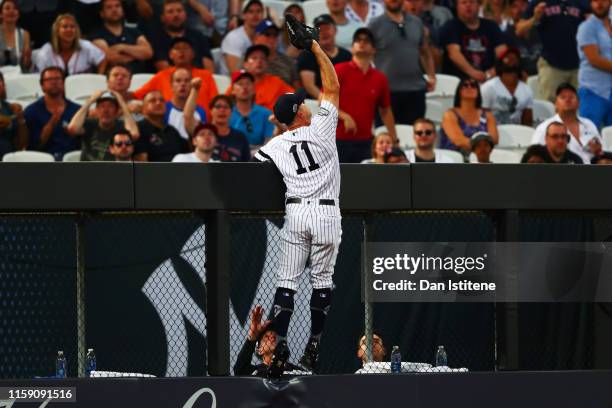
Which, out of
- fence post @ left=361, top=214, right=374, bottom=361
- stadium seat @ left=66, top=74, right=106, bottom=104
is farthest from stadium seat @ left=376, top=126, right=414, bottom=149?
fence post @ left=361, top=214, right=374, bottom=361

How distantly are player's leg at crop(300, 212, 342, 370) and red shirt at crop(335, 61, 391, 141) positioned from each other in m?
4.23

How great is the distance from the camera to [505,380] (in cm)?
812

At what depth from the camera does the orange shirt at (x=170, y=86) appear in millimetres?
12195

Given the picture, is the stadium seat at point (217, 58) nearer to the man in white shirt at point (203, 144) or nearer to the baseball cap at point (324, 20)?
the baseball cap at point (324, 20)

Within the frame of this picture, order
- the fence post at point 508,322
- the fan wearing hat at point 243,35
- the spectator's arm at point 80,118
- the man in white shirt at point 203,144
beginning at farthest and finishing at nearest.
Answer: the fan wearing hat at point 243,35, the spectator's arm at point 80,118, the man in white shirt at point 203,144, the fence post at point 508,322

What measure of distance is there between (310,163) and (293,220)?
13.6 inches

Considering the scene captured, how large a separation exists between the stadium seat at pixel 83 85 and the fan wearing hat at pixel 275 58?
159 cm

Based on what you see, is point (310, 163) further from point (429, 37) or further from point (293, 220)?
point (429, 37)

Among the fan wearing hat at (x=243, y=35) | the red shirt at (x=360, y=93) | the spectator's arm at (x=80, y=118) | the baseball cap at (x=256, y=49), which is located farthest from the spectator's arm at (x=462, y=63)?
the spectator's arm at (x=80, y=118)

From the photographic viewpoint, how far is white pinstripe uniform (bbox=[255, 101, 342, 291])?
778 cm

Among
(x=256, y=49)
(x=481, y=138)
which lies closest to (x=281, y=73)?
(x=256, y=49)

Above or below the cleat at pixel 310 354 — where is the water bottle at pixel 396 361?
below

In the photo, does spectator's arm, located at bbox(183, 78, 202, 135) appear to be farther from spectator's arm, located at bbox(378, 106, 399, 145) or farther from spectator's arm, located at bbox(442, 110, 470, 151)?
spectator's arm, located at bbox(442, 110, 470, 151)

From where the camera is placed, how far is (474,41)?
13.9 m
